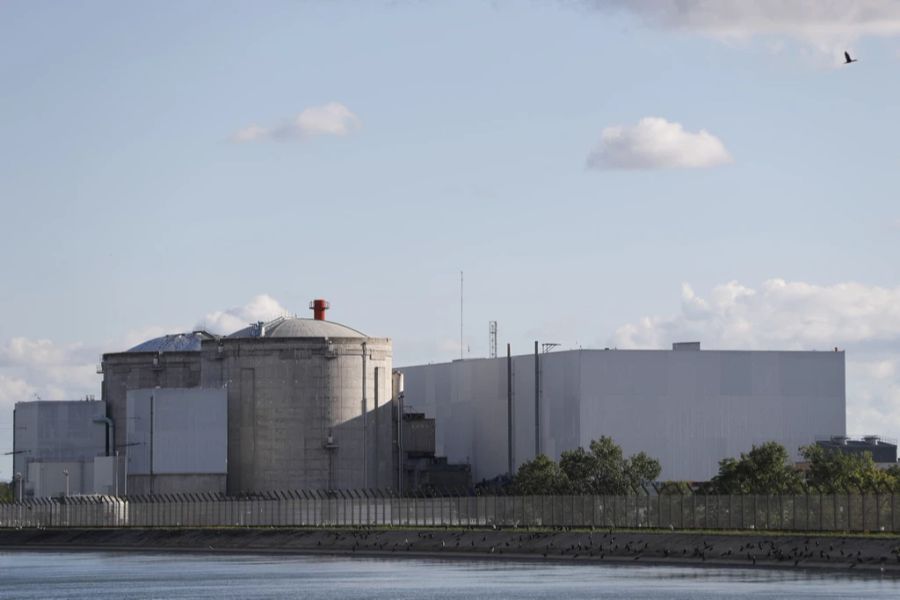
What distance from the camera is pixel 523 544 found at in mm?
141875

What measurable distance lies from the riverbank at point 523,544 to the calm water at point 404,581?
4802 mm

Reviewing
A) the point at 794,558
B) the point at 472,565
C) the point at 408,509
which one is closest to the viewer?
the point at 794,558

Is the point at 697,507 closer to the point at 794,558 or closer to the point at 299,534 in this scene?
the point at 794,558

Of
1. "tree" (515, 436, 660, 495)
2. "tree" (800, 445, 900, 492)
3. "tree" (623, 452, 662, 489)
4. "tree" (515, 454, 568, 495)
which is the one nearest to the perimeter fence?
"tree" (515, 454, 568, 495)

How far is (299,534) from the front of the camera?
163m

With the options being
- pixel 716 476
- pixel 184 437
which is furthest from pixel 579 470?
pixel 184 437

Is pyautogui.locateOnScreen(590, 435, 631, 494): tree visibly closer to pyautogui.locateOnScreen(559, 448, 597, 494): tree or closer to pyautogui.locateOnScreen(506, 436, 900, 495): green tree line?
pyautogui.locateOnScreen(506, 436, 900, 495): green tree line

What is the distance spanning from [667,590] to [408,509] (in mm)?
66040

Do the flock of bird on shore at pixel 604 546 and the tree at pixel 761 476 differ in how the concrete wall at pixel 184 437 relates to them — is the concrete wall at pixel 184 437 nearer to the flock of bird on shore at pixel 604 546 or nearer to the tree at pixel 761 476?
the flock of bird on shore at pixel 604 546

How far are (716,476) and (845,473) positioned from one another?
13109 millimetres

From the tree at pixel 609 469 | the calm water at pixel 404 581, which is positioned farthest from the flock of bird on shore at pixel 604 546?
the tree at pixel 609 469

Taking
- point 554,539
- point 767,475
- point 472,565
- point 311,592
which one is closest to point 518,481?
point 767,475

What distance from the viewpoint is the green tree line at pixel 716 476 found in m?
175

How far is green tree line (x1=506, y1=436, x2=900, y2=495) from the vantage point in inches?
6890
